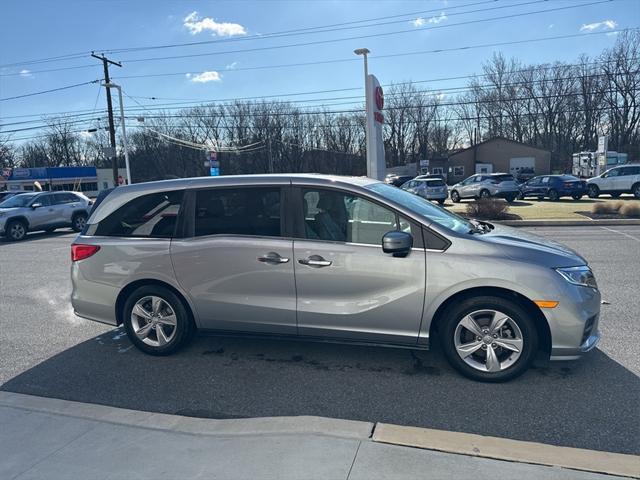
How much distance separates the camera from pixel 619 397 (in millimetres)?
3307

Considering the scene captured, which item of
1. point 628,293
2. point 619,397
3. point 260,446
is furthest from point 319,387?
point 628,293

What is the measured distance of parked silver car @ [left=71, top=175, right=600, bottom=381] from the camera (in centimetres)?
350

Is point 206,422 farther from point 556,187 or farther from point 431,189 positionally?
point 556,187

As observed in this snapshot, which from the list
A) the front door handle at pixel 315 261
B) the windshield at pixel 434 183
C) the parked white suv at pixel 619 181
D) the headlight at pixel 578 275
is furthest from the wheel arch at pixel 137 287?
the parked white suv at pixel 619 181

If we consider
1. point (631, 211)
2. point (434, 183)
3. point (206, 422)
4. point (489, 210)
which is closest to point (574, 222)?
point (631, 211)

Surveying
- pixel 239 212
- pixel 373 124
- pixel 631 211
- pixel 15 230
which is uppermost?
pixel 373 124

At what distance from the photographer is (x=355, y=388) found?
11.9 ft

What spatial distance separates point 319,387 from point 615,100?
72939 mm

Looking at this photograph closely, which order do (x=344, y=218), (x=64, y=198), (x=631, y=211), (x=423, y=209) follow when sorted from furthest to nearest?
(x=64, y=198) → (x=631, y=211) → (x=423, y=209) → (x=344, y=218)

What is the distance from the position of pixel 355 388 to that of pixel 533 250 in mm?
1826

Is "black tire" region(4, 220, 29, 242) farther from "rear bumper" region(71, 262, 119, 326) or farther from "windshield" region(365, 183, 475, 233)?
"windshield" region(365, 183, 475, 233)

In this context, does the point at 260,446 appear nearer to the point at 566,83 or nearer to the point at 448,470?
the point at 448,470

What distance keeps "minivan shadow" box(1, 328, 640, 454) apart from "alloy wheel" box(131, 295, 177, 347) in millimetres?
198

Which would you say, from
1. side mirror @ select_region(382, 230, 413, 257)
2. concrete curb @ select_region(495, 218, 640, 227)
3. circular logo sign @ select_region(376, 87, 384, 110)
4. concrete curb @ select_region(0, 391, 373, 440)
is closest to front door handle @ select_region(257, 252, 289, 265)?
side mirror @ select_region(382, 230, 413, 257)
